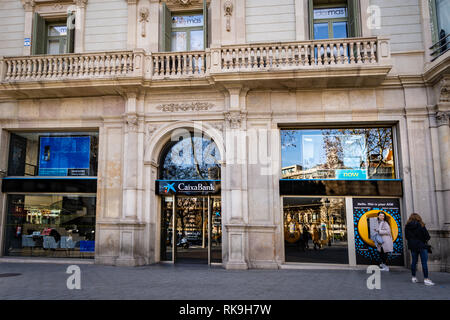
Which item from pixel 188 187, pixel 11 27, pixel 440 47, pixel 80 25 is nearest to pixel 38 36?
pixel 11 27

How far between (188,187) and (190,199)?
0.57 metres

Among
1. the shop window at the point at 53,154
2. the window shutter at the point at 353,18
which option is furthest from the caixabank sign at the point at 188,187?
the window shutter at the point at 353,18

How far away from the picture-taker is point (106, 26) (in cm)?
1310

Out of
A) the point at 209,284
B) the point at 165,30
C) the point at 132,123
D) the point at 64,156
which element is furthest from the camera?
the point at 64,156

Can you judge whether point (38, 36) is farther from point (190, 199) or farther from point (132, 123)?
point (190, 199)

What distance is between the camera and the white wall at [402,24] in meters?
11.5

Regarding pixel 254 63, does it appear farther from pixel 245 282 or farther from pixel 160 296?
pixel 160 296

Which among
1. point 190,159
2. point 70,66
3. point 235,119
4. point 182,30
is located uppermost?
point 182,30

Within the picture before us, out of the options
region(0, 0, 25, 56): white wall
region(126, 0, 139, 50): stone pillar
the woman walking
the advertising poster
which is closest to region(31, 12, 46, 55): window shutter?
region(0, 0, 25, 56): white wall

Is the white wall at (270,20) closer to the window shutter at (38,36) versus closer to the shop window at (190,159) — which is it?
the shop window at (190,159)

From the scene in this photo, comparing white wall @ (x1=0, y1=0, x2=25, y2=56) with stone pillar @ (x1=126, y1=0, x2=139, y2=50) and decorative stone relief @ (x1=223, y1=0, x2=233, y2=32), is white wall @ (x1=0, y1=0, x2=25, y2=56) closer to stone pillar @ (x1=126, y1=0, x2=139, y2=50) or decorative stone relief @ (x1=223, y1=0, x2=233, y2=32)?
stone pillar @ (x1=126, y1=0, x2=139, y2=50)

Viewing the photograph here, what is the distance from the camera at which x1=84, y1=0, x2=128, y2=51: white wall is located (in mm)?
12961

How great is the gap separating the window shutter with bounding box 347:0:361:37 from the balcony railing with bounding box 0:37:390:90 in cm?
44

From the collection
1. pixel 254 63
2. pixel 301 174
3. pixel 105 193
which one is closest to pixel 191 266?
pixel 105 193
